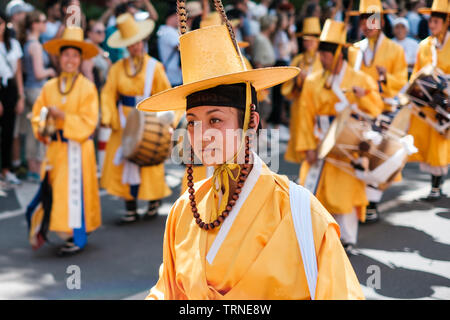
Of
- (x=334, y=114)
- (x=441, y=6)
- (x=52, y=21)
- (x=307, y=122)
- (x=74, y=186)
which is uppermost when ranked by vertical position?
(x=441, y=6)

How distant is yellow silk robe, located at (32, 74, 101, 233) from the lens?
6.13 metres

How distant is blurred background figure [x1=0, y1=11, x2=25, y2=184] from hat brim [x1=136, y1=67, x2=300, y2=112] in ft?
21.2

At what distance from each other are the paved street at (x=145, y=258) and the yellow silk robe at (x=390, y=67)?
1356 mm

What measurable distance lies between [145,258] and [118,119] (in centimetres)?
192

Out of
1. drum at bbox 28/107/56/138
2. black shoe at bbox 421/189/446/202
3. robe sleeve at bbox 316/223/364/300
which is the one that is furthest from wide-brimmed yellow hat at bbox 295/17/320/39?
robe sleeve at bbox 316/223/364/300

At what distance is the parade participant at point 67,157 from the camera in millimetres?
6141

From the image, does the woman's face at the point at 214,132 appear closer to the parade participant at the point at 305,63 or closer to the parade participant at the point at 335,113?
the parade participant at the point at 335,113

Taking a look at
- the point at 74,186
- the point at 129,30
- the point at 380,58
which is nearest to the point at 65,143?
the point at 74,186

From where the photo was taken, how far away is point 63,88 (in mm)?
6223

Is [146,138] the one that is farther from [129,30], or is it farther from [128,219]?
[129,30]

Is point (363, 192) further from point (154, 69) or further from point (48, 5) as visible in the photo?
point (48, 5)

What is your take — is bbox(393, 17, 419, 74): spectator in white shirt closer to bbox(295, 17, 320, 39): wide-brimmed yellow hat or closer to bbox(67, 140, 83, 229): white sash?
bbox(295, 17, 320, 39): wide-brimmed yellow hat

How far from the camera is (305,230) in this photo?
7.43 ft

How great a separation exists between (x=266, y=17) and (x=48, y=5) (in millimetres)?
4218
